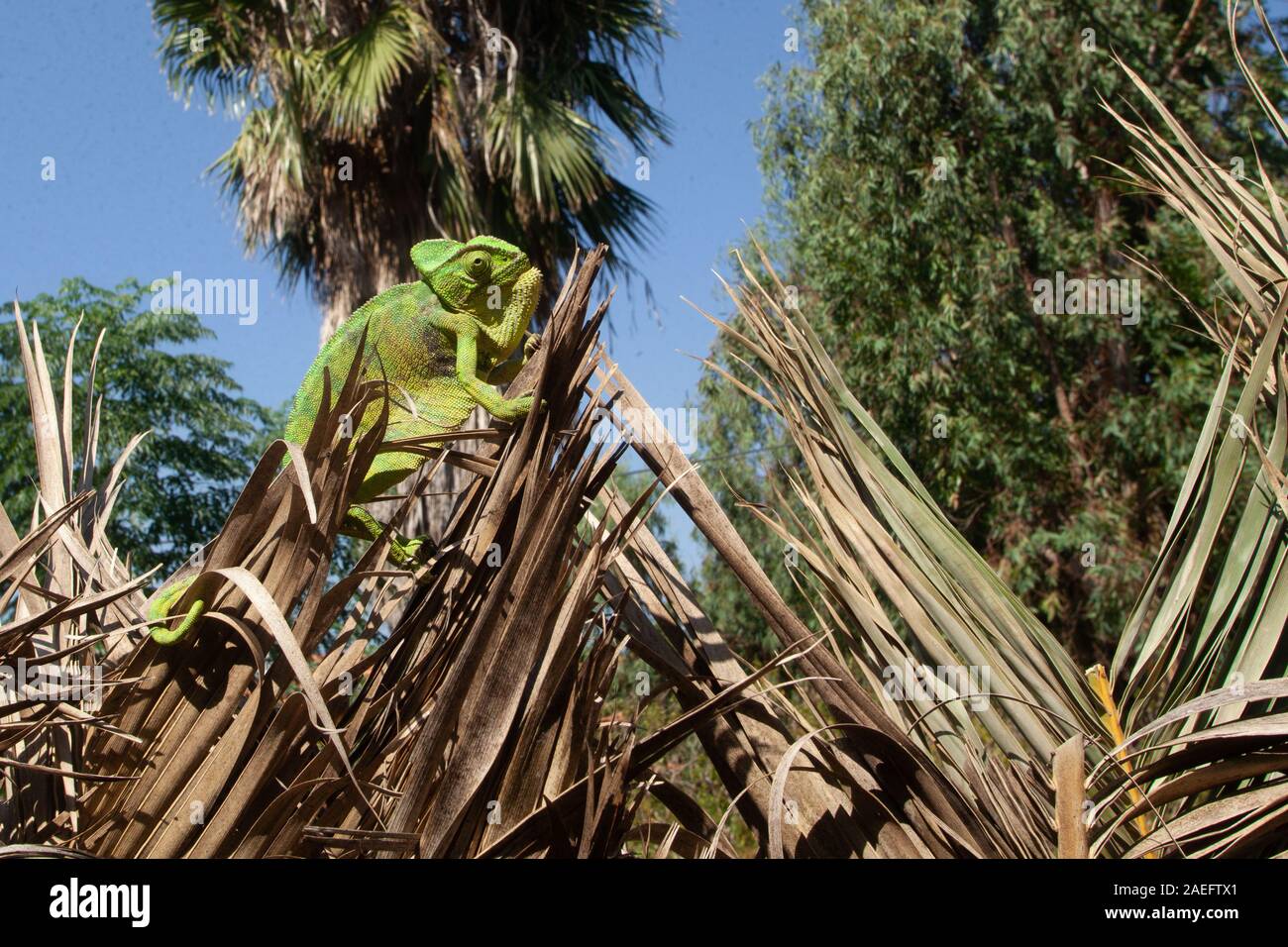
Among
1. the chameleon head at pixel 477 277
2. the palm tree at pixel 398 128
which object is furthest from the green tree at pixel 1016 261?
the chameleon head at pixel 477 277

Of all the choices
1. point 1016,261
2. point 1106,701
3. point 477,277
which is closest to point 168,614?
point 477,277

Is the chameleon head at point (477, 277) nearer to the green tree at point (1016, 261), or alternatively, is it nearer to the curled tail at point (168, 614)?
the curled tail at point (168, 614)

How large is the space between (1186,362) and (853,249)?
11.9 feet

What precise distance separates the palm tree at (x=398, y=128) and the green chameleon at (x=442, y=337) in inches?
291

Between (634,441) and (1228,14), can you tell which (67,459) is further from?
(1228,14)

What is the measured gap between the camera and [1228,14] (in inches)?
82.4

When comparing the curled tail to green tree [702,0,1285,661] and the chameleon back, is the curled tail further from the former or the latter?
green tree [702,0,1285,661]

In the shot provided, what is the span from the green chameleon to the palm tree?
24.3ft

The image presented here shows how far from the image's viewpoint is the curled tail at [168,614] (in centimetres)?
159

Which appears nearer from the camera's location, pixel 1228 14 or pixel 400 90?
pixel 1228 14

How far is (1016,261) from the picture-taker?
1216 cm

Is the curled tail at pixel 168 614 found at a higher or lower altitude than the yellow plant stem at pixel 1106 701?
higher

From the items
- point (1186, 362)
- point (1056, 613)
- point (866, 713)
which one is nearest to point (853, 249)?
point (1186, 362)

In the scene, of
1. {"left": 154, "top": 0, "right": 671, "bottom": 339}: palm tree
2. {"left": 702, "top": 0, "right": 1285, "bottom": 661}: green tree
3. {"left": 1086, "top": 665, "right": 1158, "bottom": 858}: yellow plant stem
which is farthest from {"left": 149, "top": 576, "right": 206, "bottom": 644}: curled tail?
{"left": 702, "top": 0, "right": 1285, "bottom": 661}: green tree
